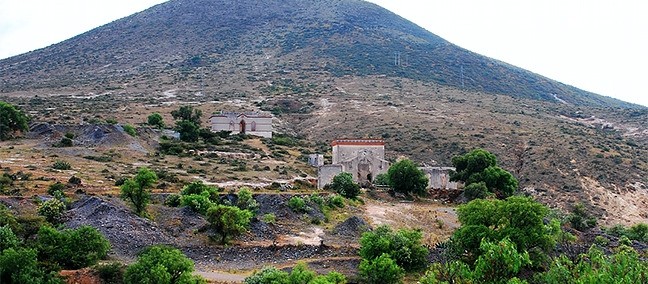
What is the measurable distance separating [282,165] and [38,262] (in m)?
31.9

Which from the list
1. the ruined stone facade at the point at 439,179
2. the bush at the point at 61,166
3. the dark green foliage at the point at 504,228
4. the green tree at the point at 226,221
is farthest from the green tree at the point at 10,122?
the dark green foliage at the point at 504,228

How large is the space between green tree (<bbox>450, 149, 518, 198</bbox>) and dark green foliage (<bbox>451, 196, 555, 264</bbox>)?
14.4 m

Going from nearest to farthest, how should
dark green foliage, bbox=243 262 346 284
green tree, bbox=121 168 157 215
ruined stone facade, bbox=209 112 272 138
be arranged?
dark green foliage, bbox=243 262 346 284, green tree, bbox=121 168 157 215, ruined stone facade, bbox=209 112 272 138

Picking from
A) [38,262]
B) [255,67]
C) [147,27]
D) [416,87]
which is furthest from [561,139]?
[147,27]

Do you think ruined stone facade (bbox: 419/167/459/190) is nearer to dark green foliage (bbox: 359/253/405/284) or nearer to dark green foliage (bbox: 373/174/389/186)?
dark green foliage (bbox: 373/174/389/186)

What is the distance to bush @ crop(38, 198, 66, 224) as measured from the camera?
23.2 metres

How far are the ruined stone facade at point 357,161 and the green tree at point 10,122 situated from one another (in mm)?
26940

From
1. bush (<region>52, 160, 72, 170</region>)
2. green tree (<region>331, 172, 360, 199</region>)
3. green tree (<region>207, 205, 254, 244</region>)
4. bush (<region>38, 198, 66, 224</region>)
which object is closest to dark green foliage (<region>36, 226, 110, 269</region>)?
bush (<region>38, 198, 66, 224</region>)

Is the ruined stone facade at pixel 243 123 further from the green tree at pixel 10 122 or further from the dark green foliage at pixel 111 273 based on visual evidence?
the dark green foliage at pixel 111 273

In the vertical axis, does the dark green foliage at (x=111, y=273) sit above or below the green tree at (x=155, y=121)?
below

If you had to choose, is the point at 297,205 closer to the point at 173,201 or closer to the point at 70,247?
the point at 173,201

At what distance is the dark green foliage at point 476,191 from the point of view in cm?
3758

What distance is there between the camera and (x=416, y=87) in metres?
97.7

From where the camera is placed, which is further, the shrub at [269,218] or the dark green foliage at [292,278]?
the shrub at [269,218]
